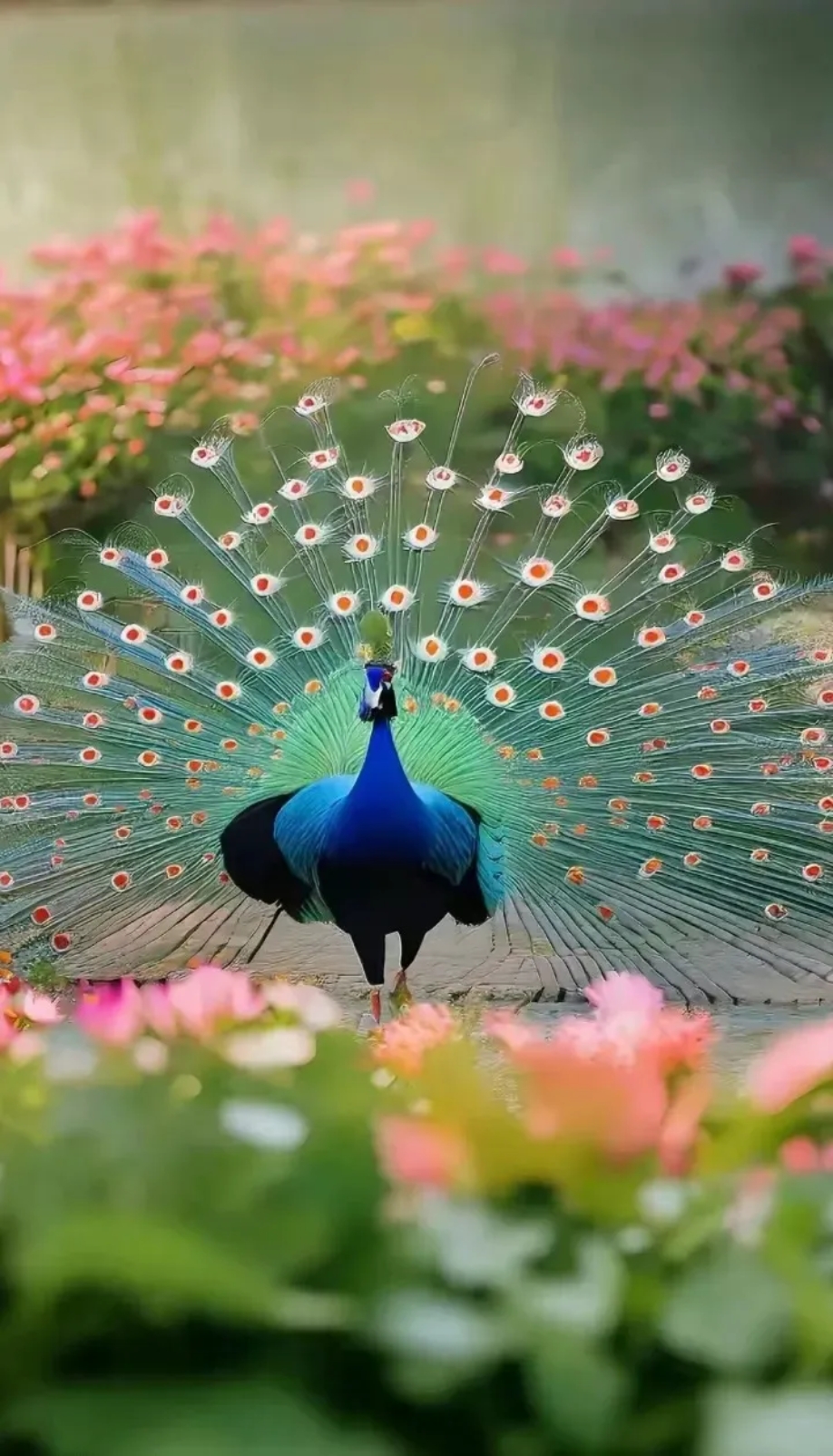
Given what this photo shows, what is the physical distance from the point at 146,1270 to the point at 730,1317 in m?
0.11

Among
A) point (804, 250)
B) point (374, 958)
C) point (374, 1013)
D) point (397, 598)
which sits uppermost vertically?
point (804, 250)

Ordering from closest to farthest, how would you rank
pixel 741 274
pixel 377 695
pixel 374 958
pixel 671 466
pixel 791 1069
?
pixel 791 1069 < pixel 377 695 < pixel 374 958 < pixel 671 466 < pixel 741 274

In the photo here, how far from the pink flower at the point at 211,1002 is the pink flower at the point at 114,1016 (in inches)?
0.5

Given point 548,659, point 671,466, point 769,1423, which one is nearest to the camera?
point 769,1423

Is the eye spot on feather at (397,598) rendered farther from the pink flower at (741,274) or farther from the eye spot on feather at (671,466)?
the pink flower at (741,274)

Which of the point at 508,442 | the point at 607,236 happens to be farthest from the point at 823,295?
the point at 508,442

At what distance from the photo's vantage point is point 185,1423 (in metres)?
0.25

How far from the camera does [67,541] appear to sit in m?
2.93

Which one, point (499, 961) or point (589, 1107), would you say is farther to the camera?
point (499, 961)

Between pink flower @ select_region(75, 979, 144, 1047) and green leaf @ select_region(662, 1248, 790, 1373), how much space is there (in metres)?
0.18

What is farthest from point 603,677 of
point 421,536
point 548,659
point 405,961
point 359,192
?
point 359,192

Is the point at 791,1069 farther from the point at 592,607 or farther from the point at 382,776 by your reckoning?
the point at 592,607

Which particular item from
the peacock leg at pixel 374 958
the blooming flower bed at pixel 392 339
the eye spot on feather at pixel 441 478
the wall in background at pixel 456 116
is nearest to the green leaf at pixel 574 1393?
the peacock leg at pixel 374 958

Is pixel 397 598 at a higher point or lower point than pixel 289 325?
lower
